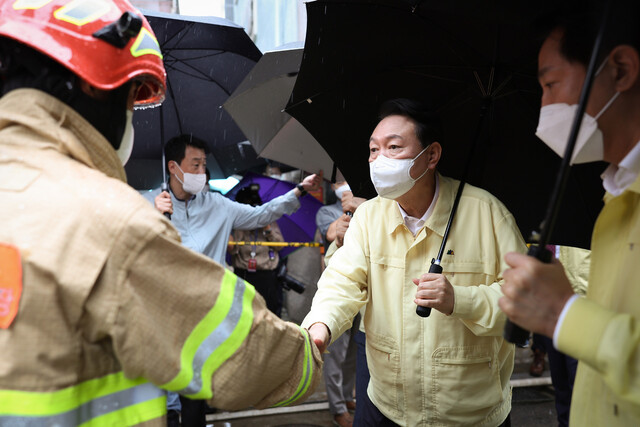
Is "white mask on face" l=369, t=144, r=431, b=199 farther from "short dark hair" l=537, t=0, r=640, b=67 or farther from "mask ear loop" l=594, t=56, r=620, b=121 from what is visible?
"mask ear loop" l=594, t=56, r=620, b=121

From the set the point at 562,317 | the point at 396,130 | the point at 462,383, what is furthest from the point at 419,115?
the point at 562,317

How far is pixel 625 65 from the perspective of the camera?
4.61ft

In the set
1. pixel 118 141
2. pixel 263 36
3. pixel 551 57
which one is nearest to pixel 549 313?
pixel 551 57

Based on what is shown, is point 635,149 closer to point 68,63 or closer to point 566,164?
point 566,164

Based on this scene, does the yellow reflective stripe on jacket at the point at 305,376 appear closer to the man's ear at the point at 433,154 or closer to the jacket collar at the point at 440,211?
the jacket collar at the point at 440,211

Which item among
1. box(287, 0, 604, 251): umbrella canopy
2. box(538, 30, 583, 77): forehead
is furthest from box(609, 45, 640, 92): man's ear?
box(287, 0, 604, 251): umbrella canopy

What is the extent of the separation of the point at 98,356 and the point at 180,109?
426cm

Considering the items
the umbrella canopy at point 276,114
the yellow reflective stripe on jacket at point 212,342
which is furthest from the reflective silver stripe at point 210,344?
the umbrella canopy at point 276,114

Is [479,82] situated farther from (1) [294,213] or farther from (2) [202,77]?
(1) [294,213]

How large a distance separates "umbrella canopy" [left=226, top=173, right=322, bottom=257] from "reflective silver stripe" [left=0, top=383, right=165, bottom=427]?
197 inches

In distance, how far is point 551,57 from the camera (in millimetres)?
1623

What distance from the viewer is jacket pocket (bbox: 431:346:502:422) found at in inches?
92.9

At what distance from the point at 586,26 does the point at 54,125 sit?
1.53m

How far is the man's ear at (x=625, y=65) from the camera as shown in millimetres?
1381
